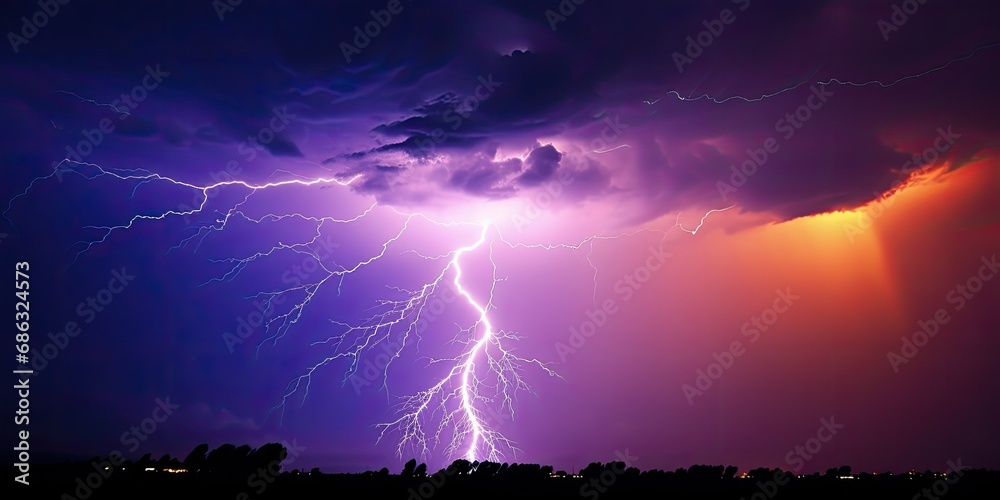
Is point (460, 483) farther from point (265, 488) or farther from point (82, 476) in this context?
point (82, 476)

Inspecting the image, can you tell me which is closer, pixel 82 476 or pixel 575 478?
pixel 82 476

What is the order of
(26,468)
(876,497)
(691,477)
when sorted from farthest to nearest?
1. (691,477)
2. (876,497)
3. (26,468)

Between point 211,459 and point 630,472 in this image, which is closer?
point 211,459

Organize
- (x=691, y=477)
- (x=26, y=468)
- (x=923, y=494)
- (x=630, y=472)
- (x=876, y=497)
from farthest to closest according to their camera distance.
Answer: (x=691, y=477) → (x=630, y=472) → (x=923, y=494) → (x=876, y=497) → (x=26, y=468)

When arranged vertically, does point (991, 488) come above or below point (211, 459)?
below

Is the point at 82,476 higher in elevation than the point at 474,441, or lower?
lower

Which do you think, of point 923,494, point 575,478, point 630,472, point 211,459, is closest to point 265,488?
point 211,459

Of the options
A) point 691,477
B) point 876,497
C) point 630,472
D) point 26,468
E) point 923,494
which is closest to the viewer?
point 26,468

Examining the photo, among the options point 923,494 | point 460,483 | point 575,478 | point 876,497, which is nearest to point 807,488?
point 876,497
